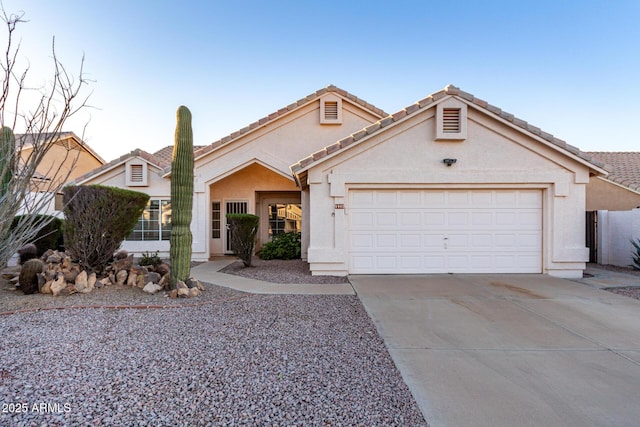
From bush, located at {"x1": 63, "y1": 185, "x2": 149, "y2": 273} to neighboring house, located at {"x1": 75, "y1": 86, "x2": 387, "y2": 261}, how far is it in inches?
198

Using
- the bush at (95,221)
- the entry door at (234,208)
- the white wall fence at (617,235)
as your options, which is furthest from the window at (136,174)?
the white wall fence at (617,235)

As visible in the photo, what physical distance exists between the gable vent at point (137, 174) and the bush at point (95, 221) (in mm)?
6551

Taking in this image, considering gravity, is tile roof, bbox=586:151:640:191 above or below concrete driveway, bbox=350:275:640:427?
above

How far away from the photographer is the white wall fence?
35.0 ft

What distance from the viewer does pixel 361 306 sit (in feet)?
20.0

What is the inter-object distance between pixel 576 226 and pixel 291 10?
1192cm

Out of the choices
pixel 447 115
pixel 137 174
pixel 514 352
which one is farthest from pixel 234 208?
pixel 514 352

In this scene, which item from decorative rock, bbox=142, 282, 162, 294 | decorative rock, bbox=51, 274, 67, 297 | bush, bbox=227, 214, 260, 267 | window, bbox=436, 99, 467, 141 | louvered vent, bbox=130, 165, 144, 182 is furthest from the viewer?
louvered vent, bbox=130, 165, 144, 182

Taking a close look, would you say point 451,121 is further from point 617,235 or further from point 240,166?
point 240,166

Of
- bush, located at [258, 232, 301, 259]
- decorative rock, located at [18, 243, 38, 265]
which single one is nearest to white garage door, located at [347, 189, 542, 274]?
bush, located at [258, 232, 301, 259]

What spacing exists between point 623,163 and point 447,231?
1635 centimetres

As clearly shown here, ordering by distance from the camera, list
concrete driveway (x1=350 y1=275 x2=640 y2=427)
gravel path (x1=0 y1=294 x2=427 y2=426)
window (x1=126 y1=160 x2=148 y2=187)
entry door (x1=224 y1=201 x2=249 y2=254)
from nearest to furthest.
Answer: gravel path (x1=0 y1=294 x2=427 y2=426)
concrete driveway (x1=350 y1=275 x2=640 y2=427)
window (x1=126 y1=160 x2=148 y2=187)
entry door (x1=224 y1=201 x2=249 y2=254)

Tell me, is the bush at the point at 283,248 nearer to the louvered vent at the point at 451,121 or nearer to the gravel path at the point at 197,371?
the louvered vent at the point at 451,121

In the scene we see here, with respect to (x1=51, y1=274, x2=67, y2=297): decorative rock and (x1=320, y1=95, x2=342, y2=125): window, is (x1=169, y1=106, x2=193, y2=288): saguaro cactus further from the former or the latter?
(x1=320, y1=95, x2=342, y2=125): window
